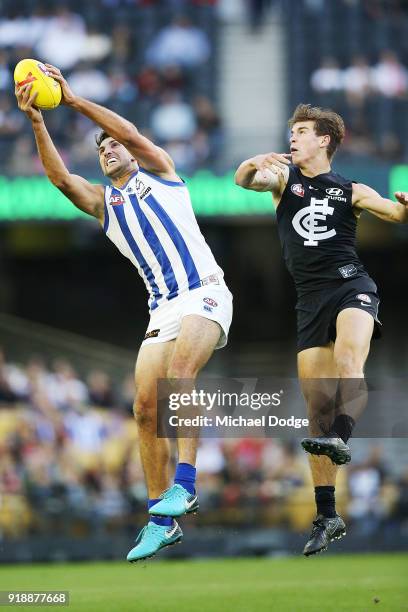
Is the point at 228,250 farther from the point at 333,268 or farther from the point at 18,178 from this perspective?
the point at 333,268

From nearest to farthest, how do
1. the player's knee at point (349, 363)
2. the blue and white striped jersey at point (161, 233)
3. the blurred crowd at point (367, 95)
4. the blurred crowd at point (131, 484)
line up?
the player's knee at point (349, 363) → the blue and white striped jersey at point (161, 233) → the blurred crowd at point (131, 484) → the blurred crowd at point (367, 95)

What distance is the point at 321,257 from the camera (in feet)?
27.5

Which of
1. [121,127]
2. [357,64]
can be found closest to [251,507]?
[357,64]

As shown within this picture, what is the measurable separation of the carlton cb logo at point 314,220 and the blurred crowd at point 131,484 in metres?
7.38

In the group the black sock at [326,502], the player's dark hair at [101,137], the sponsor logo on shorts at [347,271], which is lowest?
the black sock at [326,502]

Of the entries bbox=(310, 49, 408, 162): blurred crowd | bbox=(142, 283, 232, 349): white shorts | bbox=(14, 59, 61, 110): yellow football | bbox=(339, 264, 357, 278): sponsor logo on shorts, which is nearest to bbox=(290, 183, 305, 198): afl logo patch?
bbox=(339, 264, 357, 278): sponsor logo on shorts

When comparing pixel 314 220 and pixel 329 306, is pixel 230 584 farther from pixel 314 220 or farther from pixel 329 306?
pixel 314 220

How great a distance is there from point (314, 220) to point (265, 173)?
1.51ft

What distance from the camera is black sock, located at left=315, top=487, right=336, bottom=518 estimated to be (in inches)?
330

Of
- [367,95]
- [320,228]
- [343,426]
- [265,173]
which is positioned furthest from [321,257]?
[367,95]

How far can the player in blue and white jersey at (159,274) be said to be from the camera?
814cm

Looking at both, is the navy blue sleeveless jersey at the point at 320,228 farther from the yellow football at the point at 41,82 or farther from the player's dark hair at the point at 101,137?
the yellow football at the point at 41,82

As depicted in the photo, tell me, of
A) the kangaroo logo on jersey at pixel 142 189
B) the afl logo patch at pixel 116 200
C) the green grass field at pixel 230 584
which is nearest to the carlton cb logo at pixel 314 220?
the kangaroo logo on jersey at pixel 142 189

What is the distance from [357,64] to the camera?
61.7 ft
